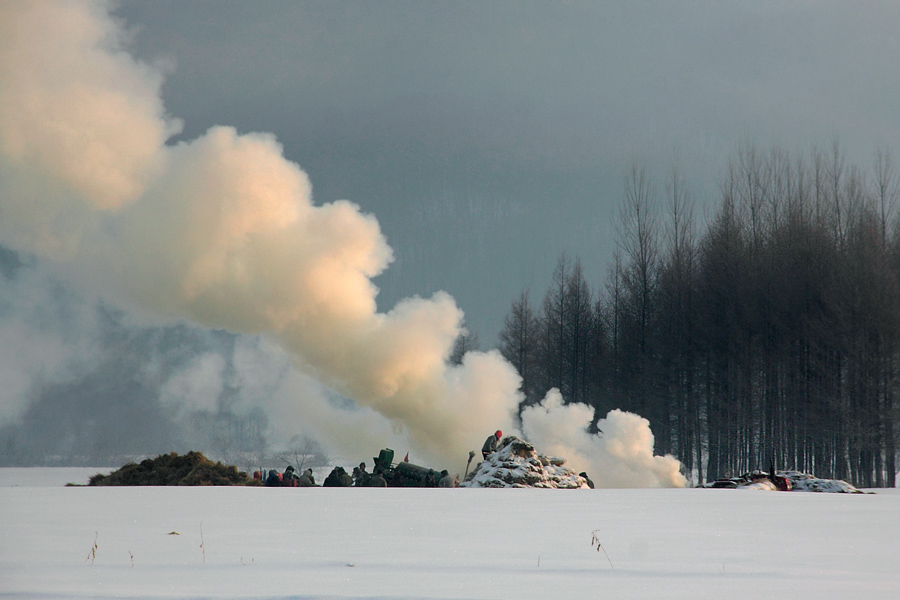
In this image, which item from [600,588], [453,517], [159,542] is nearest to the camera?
[600,588]

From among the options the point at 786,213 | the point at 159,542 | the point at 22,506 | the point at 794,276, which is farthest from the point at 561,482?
the point at 786,213

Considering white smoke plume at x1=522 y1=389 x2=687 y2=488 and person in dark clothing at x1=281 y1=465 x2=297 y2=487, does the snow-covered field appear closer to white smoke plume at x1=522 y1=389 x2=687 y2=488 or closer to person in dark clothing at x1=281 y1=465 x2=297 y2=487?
person in dark clothing at x1=281 y1=465 x2=297 y2=487

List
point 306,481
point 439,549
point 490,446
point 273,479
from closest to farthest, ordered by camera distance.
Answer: point 439,549, point 273,479, point 306,481, point 490,446

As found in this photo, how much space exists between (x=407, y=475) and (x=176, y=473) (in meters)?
8.38

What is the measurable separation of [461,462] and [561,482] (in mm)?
11790

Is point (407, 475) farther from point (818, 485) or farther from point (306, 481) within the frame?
point (818, 485)

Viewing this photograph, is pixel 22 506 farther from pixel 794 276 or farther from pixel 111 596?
Answer: pixel 794 276

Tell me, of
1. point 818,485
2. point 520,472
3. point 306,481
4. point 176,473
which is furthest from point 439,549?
point 818,485

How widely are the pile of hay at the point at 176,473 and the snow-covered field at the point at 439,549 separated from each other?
9.20 m

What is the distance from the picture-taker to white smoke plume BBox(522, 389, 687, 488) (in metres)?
37.4

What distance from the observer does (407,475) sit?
29938 millimetres

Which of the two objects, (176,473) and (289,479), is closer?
(176,473)

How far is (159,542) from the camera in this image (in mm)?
9688

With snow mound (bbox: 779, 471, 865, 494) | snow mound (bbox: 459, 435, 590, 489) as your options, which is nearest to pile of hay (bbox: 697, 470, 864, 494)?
snow mound (bbox: 779, 471, 865, 494)
